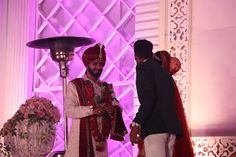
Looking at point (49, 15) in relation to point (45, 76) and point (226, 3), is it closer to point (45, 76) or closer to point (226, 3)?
point (45, 76)

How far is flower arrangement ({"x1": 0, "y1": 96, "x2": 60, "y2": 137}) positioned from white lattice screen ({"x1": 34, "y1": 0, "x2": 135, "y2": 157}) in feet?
2.21

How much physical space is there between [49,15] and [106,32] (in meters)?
0.51

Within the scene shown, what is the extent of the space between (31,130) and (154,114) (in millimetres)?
890

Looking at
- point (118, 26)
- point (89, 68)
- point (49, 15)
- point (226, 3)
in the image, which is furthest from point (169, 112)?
point (49, 15)

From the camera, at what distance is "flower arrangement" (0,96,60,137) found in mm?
2859

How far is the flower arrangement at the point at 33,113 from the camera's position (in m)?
2.86

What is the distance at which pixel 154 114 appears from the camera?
7.32ft

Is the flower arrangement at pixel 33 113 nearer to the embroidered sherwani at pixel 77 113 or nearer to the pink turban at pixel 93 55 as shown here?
the embroidered sherwani at pixel 77 113

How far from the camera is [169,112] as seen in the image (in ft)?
7.30

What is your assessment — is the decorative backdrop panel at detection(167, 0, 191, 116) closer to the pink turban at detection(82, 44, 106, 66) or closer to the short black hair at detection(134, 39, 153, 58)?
the pink turban at detection(82, 44, 106, 66)

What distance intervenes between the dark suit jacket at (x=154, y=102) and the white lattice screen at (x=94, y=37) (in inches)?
45.1

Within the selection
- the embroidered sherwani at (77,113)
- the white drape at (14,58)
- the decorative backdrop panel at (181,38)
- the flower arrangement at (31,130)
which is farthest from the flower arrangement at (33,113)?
the white drape at (14,58)

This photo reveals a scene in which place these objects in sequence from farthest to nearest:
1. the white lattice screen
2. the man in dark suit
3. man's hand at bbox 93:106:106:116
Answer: the white lattice screen
man's hand at bbox 93:106:106:116
the man in dark suit

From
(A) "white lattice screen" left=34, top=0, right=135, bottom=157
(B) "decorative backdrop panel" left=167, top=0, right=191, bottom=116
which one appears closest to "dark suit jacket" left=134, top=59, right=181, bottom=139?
(B) "decorative backdrop panel" left=167, top=0, right=191, bottom=116
